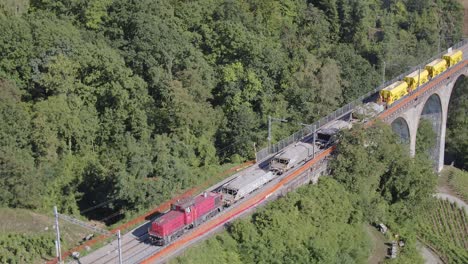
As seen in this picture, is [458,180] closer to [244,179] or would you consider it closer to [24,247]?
[244,179]

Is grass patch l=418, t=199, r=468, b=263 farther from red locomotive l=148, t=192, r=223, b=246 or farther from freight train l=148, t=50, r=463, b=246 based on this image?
red locomotive l=148, t=192, r=223, b=246

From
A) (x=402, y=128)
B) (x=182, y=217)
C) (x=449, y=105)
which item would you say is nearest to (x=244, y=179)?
(x=182, y=217)

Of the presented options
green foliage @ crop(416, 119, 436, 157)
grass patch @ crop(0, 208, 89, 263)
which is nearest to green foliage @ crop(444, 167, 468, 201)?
green foliage @ crop(416, 119, 436, 157)

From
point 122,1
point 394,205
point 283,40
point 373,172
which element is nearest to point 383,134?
point 373,172

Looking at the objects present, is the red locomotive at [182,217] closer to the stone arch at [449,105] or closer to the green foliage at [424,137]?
the green foliage at [424,137]

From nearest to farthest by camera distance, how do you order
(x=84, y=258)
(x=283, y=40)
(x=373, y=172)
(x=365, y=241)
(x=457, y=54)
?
(x=84, y=258) → (x=365, y=241) → (x=373, y=172) → (x=283, y=40) → (x=457, y=54)

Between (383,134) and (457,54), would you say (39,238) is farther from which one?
(457,54)
